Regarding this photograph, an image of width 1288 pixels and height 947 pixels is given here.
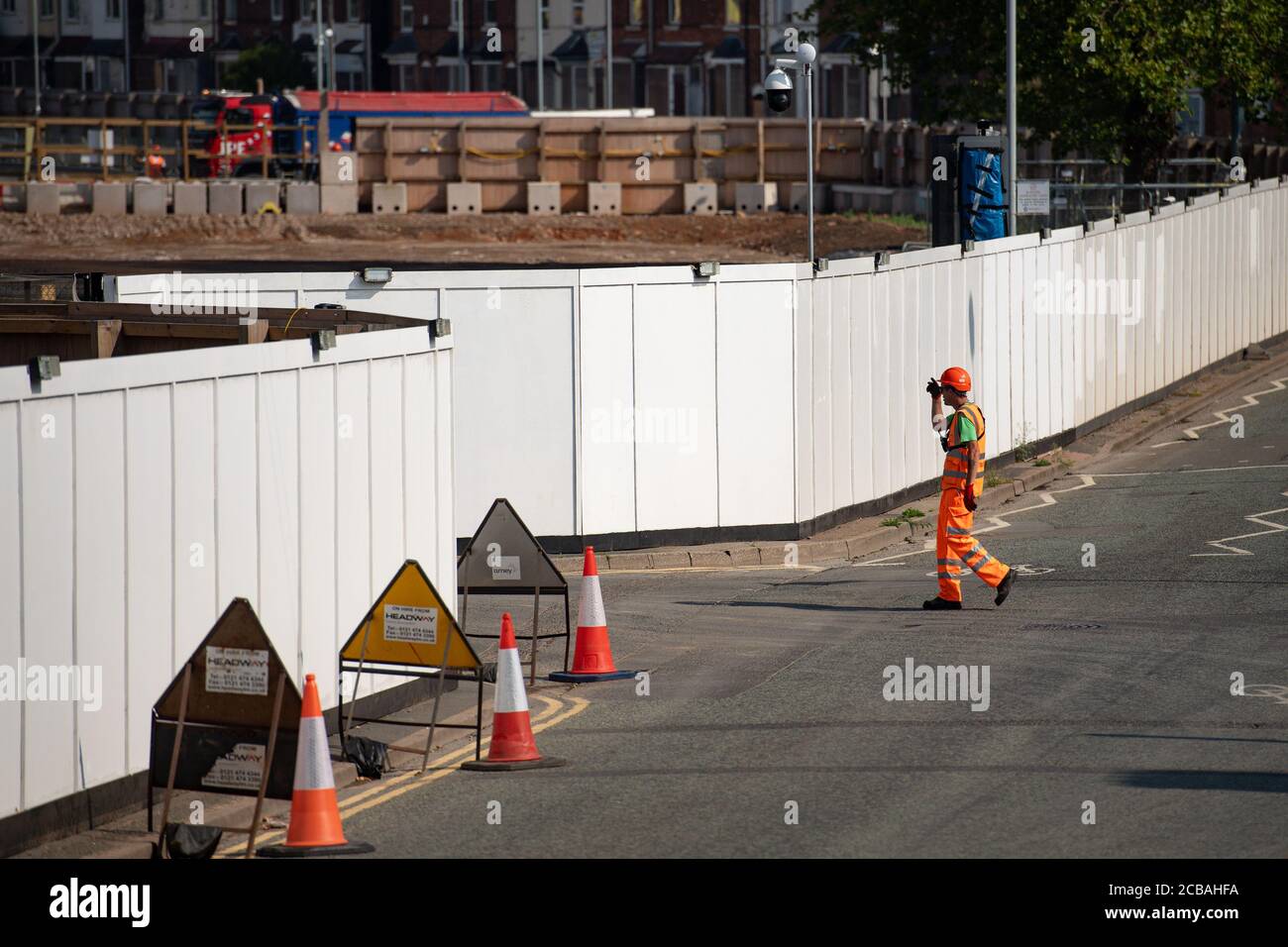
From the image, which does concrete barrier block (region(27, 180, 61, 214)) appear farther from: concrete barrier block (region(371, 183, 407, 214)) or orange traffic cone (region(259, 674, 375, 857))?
orange traffic cone (region(259, 674, 375, 857))

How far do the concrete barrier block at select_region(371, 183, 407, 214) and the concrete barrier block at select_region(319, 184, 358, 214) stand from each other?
69cm

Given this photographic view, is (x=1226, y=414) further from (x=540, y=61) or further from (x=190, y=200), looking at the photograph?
(x=540, y=61)

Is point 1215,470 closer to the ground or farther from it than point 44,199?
closer to the ground

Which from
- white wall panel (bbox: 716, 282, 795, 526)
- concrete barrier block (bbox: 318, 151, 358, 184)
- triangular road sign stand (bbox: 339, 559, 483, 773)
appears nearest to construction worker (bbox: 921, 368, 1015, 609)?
white wall panel (bbox: 716, 282, 795, 526)

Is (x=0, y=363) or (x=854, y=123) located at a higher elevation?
(x=854, y=123)

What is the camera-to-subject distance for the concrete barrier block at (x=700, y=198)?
198 ft

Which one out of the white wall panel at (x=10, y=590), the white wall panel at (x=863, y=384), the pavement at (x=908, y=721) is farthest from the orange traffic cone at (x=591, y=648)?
the white wall panel at (x=863, y=384)

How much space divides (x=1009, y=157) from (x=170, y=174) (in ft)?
133

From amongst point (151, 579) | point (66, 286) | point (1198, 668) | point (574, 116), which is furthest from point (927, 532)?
point (574, 116)

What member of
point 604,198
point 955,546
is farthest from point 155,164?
point 955,546

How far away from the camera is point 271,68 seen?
94500 mm

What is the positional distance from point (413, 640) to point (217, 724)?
2090 millimetres

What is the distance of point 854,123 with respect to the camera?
62.0 meters
